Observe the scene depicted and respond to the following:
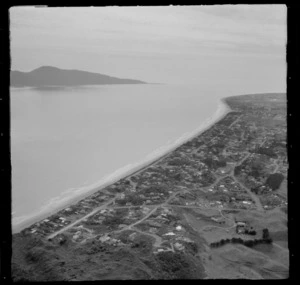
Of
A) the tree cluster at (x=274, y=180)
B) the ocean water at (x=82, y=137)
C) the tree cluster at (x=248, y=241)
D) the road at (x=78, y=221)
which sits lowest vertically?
the tree cluster at (x=248, y=241)

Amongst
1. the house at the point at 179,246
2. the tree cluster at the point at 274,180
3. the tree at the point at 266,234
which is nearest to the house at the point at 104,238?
the house at the point at 179,246

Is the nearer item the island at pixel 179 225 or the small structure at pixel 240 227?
the island at pixel 179 225

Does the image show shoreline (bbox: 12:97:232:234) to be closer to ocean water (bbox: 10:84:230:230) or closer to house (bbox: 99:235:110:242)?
ocean water (bbox: 10:84:230:230)

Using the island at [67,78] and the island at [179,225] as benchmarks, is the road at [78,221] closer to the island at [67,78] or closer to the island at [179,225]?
the island at [179,225]

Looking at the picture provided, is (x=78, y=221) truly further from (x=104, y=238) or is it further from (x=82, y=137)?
(x=82, y=137)
